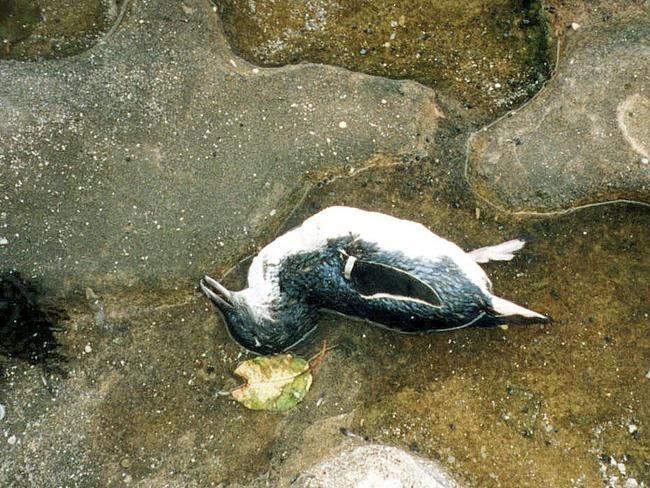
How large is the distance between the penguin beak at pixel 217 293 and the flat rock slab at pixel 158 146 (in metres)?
0.17

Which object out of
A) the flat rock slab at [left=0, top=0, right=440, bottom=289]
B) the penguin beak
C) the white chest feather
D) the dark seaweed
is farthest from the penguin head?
the dark seaweed

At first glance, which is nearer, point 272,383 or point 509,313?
point 509,313

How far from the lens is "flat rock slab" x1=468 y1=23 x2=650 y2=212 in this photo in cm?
446

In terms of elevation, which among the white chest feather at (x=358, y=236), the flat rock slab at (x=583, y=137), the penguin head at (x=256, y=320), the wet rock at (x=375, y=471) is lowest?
the wet rock at (x=375, y=471)

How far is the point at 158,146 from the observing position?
442 cm

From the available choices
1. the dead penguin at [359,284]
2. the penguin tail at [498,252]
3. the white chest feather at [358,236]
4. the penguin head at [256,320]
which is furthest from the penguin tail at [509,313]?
the penguin head at [256,320]

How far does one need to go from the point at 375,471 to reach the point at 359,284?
1.47 metres

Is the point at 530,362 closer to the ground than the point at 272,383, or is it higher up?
higher up

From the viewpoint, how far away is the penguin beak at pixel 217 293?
4.11 meters

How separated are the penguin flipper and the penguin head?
19.1 inches

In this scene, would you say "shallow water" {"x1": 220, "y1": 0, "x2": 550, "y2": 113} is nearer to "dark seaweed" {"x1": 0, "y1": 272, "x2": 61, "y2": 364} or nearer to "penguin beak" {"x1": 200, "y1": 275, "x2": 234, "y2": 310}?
"penguin beak" {"x1": 200, "y1": 275, "x2": 234, "y2": 310}

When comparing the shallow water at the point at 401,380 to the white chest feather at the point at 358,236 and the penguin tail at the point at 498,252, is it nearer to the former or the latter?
the penguin tail at the point at 498,252

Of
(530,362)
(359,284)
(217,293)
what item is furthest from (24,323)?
(530,362)

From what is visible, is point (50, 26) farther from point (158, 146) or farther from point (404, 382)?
point (404, 382)
